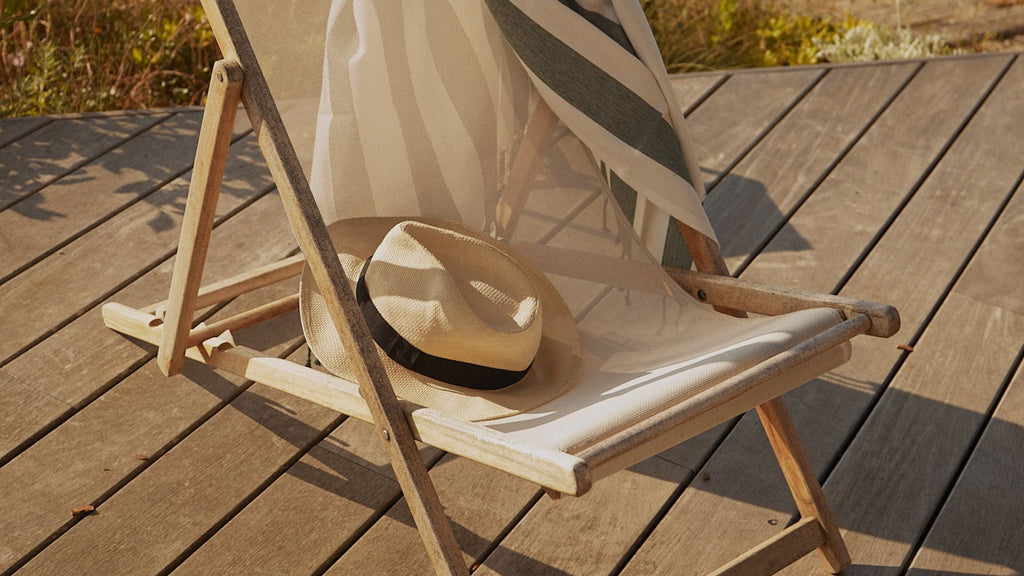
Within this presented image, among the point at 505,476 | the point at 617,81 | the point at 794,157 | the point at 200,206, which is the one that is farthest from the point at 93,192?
the point at 794,157

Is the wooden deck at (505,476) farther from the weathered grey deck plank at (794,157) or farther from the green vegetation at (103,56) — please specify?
the green vegetation at (103,56)

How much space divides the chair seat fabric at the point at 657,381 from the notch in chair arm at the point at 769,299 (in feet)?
0.10

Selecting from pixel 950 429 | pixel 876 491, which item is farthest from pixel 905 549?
pixel 950 429

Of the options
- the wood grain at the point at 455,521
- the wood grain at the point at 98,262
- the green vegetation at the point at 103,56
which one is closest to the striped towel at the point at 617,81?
the wood grain at the point at 455,521

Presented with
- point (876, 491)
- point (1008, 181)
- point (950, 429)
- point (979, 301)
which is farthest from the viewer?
point (1008, 181)

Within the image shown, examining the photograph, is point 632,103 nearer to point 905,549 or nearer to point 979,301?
point 905,549

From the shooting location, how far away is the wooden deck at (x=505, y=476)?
194 centimetres

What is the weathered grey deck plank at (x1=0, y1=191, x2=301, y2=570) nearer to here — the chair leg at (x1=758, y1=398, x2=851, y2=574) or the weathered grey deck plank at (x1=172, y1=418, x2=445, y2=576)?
the weathered grey deck plank at (x1=172, y1=418, x2=445, y2=576)

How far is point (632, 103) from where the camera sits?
6.25 ft

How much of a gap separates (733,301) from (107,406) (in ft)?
4.16

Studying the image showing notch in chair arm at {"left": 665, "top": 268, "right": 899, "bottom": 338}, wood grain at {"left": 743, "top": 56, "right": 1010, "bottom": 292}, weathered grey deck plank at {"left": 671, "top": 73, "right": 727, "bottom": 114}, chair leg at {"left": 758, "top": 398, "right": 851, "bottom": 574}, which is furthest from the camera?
weathered grey deck plank at {"left": 671, "top": 73, "right": 727, "bottom": 114}

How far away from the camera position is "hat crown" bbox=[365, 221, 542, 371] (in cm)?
174

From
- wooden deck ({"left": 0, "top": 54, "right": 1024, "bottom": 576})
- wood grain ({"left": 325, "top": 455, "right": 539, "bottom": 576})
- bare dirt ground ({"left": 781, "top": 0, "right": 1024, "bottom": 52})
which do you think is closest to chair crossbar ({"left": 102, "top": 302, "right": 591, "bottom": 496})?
wooden deck ({"left": 0, "top": 54, "right": 1024, "bottom": 576})

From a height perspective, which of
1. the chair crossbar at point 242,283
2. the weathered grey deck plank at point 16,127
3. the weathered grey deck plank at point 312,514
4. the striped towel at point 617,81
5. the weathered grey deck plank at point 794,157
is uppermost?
the striped towel at point 617,81
